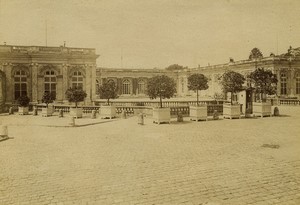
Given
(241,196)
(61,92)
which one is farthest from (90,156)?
(61,92)

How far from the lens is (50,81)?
94.5 feet

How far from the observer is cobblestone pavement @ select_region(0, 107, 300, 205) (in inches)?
223

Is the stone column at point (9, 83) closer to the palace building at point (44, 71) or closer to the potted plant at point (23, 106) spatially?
the palace building at point (44, 71)

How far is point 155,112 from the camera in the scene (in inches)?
622

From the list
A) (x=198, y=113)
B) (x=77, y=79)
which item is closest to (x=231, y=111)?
(x=198, y=113)

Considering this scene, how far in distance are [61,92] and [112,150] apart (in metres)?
20.8

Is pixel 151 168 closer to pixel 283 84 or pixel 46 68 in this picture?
pixel 46 68

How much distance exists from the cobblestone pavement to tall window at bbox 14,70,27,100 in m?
16.8

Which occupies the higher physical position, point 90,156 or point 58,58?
point 58,58

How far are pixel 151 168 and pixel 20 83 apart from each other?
23.8m

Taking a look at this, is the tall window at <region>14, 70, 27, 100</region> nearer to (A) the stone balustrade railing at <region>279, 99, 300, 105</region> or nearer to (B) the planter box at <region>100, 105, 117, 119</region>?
(B) the planter box at <region>100, 105, 117, 119</region>

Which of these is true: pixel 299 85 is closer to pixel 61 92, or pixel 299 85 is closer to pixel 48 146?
pixel 61 92

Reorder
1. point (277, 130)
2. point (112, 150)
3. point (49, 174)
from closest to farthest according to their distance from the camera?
point (49, 174) < point (112, 150) < point (277, 130)

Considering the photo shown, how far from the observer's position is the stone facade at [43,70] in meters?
27.3
